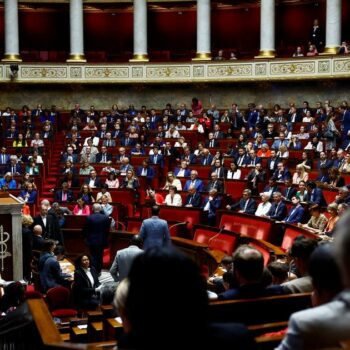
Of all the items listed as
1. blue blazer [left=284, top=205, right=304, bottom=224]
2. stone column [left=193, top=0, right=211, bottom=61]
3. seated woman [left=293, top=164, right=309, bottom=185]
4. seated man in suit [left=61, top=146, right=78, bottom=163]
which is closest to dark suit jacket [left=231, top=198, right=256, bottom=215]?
blue blazer [left=284, top=205, right=304, bottom=224]

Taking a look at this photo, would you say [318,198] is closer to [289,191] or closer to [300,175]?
[289,191]

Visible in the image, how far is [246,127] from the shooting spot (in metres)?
19.0

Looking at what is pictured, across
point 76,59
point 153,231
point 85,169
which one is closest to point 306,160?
point 85,169

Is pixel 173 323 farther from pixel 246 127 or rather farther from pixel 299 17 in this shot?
pixel 299 17

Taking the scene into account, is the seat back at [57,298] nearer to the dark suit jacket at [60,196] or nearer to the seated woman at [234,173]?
the dark suit jacket at [60,196]

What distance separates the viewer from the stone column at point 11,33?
23547 mm

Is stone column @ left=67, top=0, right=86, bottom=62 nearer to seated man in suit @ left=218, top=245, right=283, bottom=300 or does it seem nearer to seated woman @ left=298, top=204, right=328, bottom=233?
seated woman @ left=298, top=204, right=328, bottom=233

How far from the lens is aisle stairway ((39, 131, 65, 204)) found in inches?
631

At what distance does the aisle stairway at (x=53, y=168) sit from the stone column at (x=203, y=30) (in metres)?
6.03

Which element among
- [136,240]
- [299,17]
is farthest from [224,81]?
[136,240]

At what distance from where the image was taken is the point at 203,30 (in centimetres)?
2358

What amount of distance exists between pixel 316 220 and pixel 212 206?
309cm

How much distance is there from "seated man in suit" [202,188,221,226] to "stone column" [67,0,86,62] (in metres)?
12.2

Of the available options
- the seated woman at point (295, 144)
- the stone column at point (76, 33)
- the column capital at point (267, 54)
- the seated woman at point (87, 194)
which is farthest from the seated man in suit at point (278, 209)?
the stone column at point (76, 33)
